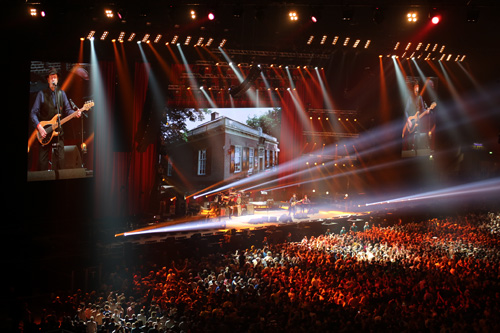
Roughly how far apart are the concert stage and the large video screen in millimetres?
3379

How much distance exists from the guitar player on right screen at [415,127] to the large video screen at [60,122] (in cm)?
1274

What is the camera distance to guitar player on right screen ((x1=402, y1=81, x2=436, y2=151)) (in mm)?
15758

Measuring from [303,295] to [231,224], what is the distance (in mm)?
6292

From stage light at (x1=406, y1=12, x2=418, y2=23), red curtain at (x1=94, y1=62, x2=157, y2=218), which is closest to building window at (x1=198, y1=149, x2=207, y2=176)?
red curtain at (x1=94, y1=62, x2=157, y2=218)

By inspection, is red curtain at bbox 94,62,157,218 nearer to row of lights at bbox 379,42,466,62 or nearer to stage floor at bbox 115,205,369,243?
stage floor at bbox 115,205,369,243

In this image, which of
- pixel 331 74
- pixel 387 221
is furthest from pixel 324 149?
pixel 387 221

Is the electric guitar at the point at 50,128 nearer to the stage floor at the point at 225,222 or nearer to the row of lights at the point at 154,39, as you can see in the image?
the row of lights at the point at 154,39

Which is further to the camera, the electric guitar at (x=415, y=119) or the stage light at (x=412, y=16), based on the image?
the electric guitar at (x=415, y=119)

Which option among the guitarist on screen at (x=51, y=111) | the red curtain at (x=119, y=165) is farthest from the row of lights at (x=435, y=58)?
the guitarist on screen at (x=51, y=111)

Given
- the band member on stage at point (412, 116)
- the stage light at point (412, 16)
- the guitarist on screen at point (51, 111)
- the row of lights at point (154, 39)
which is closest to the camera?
the stage light at point (412, 16)

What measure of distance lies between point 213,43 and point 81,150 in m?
5.88

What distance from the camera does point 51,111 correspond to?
1169cm

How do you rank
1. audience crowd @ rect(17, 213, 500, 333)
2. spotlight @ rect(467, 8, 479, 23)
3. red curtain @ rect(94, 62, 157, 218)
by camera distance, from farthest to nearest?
1. red curtain @ rect(94, 62, 157, 218)
2. spotlight @ rect(467, 8, 479, 23)
3. audience crowd @ rect(17, 213, 500, 333)

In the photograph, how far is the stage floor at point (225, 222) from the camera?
10.4 m
